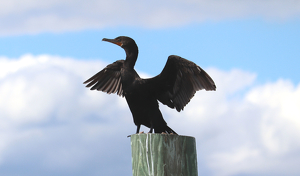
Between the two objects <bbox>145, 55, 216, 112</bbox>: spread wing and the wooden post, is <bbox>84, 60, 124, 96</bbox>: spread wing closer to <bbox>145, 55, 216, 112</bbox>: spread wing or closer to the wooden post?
<bbox>145, 55, 216, 112</bbox>: spread wing

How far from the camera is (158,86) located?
237 inches

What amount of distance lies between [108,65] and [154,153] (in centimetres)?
329

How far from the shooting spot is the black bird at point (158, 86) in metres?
5.79

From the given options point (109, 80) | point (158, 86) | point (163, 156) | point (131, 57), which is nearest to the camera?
point (163, 156)

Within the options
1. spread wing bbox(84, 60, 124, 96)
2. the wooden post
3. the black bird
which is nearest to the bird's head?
the black bird

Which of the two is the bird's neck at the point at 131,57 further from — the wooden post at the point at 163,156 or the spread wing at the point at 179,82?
Answer: the wooden post at the point at 163,156

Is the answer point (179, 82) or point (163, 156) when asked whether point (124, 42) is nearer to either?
point (179, 82)

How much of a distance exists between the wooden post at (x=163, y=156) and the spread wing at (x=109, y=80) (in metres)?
2.93

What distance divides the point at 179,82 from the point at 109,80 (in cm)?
154

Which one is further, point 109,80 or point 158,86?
point 109,80

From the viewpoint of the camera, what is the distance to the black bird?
5.79 meters

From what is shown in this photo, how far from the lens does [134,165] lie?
4.11m

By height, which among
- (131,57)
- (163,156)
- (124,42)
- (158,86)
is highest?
(124,42)

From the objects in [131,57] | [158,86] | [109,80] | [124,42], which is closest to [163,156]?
[158,86]
